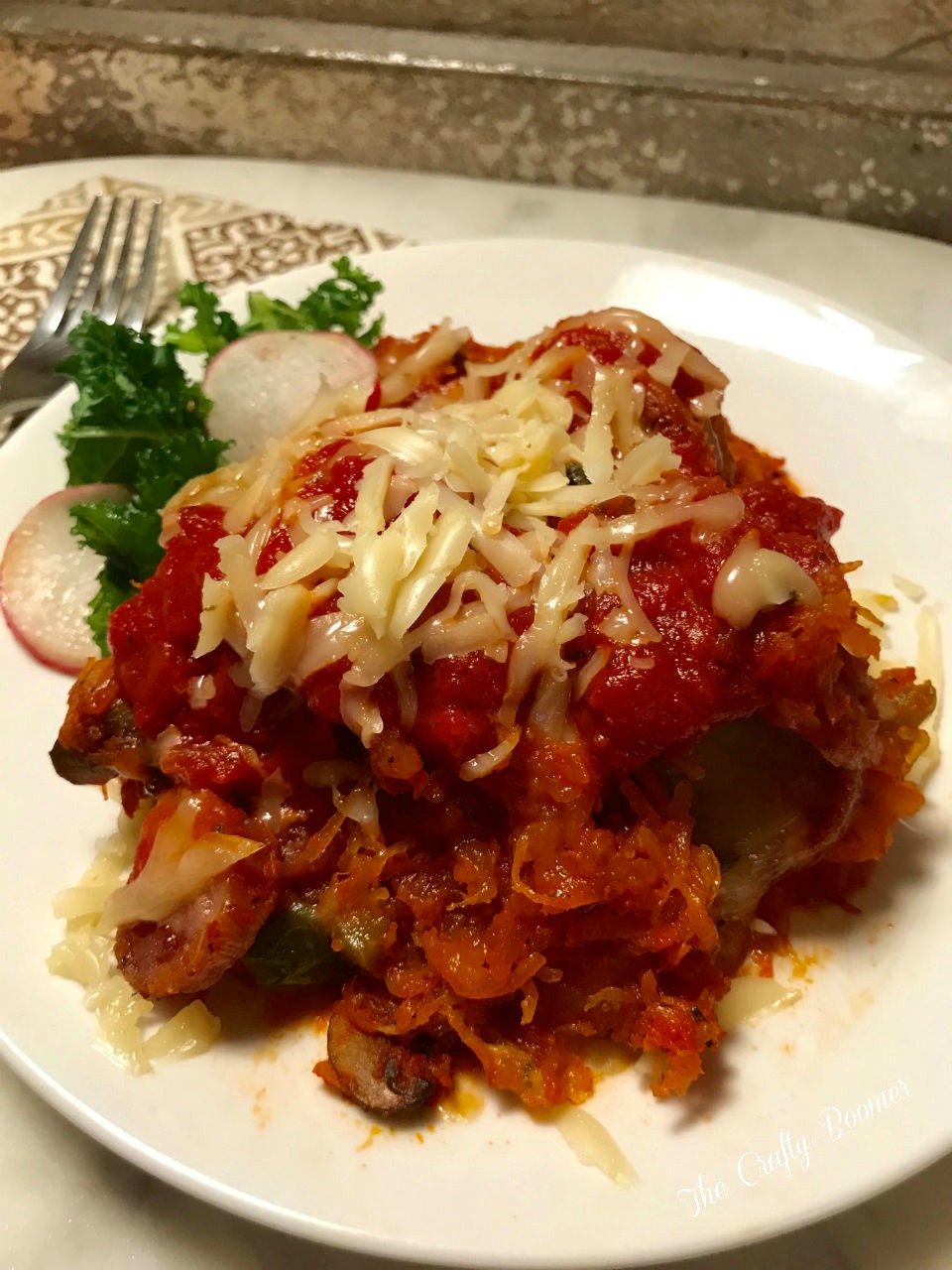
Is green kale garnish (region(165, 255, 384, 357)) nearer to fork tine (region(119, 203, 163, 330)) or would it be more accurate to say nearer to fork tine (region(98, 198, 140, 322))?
fork tine (region(119, 203, 163, 330))

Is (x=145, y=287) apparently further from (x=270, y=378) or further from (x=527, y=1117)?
(x=527, y=1117)

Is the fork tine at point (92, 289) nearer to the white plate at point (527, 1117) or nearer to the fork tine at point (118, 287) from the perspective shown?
the fork tine at point (118, 287)

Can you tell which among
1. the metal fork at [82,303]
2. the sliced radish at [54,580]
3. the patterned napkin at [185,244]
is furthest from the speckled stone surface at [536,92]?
the sliced radish at [54,580]

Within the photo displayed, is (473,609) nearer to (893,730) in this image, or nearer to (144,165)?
(893,730)

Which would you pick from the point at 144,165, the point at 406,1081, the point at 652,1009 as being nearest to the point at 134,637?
the point at 406,1081

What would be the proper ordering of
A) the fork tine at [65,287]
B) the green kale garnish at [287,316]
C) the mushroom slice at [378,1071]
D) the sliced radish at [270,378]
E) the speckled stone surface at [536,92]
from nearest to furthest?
1. the mushroom slice at [378,1071]
2. the sliced radish at [270,378]
3. the green kale garnish at [287,316]
4. the fork tine at [65,287]
5. the speckled stone surface at [536,92]

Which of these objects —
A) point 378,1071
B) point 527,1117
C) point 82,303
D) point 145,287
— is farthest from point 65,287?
point 527,1117
